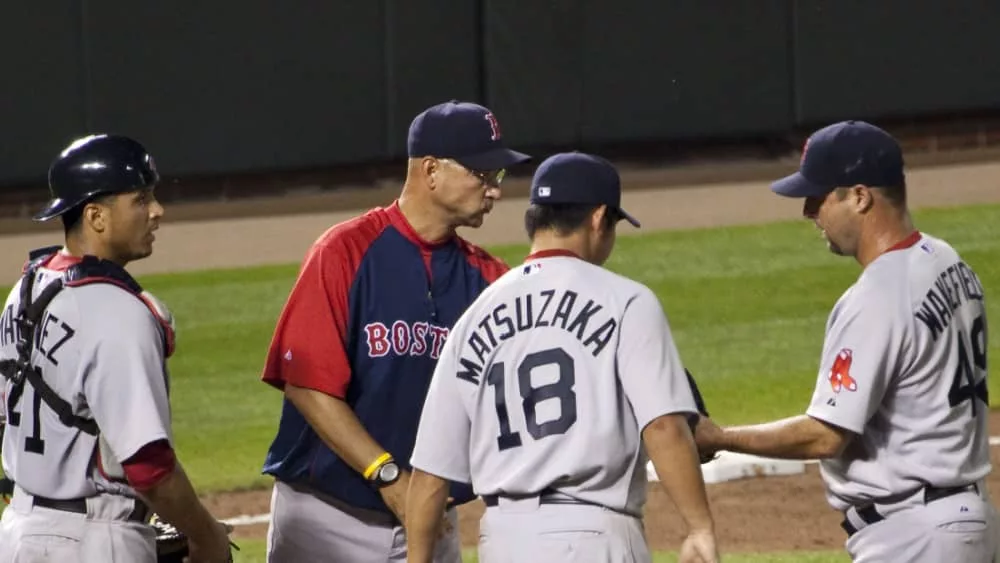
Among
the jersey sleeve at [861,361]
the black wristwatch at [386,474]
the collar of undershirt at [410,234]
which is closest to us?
the jersey sleeve at [861,361]

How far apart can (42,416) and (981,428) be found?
2.24m

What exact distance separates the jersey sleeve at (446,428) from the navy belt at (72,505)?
24.4 inches

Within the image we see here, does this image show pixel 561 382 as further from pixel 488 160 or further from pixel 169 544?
pixel 169 544

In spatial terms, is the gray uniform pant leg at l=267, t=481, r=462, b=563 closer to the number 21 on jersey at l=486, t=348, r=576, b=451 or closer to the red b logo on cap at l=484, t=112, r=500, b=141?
the number 21 on jersey at l=486, t=348, r=576, b=451

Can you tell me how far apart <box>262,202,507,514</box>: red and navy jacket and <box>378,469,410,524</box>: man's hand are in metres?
0.11

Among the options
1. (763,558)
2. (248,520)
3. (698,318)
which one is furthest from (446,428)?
(698,318)

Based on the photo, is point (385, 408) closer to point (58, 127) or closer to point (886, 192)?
point (886, 192)

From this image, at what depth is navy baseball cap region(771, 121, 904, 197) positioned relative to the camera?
13.8ft

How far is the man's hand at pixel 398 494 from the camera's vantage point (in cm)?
412

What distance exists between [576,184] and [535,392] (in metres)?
0.47

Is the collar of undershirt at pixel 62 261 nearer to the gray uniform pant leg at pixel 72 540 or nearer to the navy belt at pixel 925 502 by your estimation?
the gray uniform pant leg at pixel 72 540

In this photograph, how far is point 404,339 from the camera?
425 cm

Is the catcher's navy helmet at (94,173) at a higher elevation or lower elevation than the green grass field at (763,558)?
higher

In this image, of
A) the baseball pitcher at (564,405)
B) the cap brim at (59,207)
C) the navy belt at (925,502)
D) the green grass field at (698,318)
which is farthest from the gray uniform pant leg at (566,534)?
Answer: the green grass field at (698,318)
